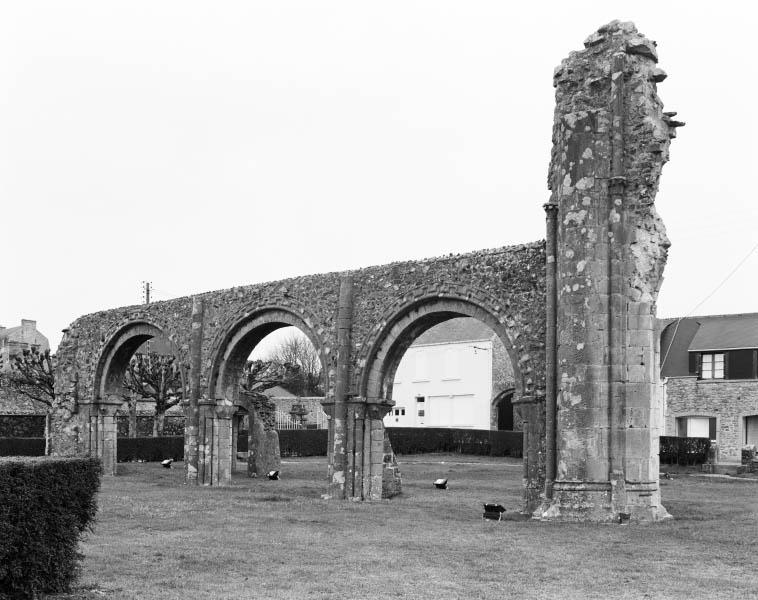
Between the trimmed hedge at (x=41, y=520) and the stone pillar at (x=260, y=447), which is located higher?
the trimmed hedge at (x=41, y=520)

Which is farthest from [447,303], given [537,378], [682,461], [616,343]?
[682,461]

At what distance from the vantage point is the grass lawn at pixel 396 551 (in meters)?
8.99

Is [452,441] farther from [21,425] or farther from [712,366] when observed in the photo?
[21,425]

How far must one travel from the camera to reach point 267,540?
12078mm

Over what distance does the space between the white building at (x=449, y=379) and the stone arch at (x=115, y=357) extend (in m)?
18.0

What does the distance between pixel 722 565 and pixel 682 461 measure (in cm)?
1914

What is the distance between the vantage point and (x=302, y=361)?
73062 mm

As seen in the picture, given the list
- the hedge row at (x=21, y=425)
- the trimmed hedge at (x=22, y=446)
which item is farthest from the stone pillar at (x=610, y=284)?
the hedge row at (x=21, y=425)

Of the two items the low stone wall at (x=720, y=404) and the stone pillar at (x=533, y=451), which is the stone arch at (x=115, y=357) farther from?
the low stone wall at (x=720, y=404)

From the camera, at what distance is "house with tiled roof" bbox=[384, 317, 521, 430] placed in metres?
41.6

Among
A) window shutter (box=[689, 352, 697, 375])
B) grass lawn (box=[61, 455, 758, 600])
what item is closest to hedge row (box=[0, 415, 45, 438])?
grass lawn (box=[61, 455, 758, 600])

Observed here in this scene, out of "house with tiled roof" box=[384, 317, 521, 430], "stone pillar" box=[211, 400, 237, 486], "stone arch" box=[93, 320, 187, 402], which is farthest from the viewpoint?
"house with tiled roof" box=[384, 317, 521, 430]

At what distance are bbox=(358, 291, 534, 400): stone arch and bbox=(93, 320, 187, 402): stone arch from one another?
8.45 m

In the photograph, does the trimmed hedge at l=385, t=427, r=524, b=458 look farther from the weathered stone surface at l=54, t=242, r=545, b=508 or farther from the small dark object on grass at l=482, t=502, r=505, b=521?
the small dark object on grass at l=482, t=502, r=505, b=521
